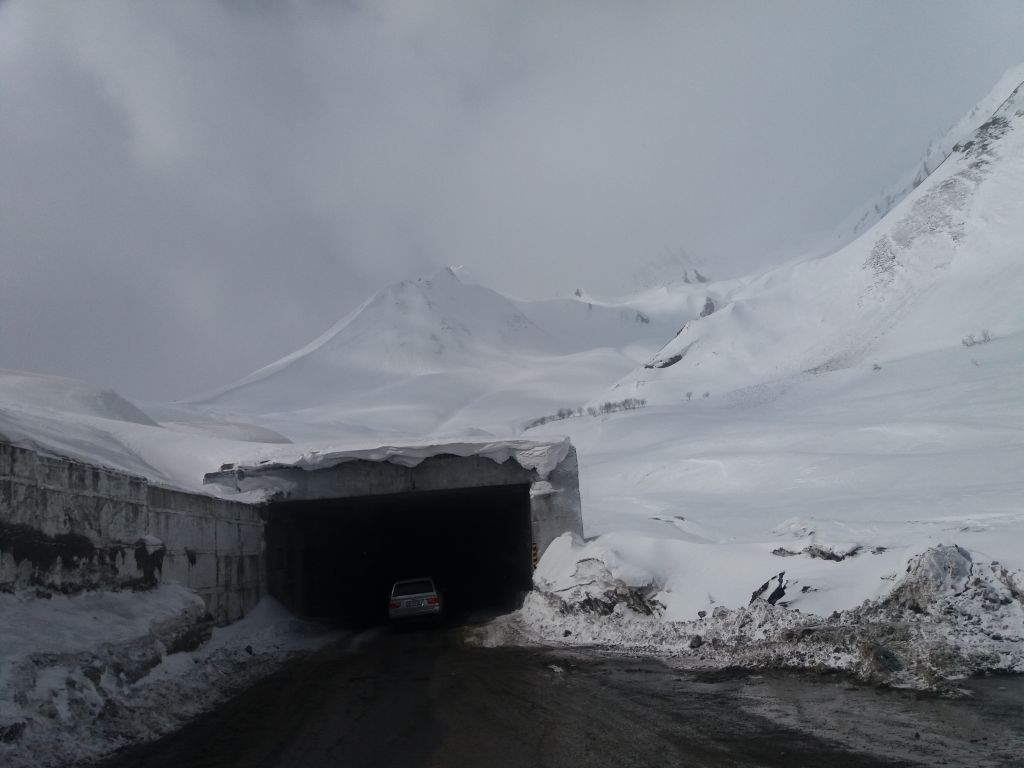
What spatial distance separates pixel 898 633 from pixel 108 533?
11.8 m

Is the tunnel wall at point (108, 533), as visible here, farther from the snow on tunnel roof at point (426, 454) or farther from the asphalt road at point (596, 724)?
the snow on tunnel roof at point (426, 454)

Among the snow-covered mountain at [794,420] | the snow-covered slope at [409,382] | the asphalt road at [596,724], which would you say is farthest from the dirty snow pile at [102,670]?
the snow-covered slope at [409,382]

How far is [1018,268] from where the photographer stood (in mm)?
67438

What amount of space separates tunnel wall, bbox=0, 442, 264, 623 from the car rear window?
5310mm

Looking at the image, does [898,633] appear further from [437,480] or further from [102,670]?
[437,480]

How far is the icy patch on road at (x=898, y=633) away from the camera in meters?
10.7

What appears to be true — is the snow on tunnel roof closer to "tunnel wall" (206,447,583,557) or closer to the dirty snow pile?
"tunnel wall" (206,447,583,557)

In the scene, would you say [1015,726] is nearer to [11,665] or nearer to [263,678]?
[11,665]

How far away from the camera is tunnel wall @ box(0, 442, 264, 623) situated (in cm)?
1073

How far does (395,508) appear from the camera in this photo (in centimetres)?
3155

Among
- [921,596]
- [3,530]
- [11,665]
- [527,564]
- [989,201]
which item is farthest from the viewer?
[989,201]

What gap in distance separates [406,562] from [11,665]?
113 feet

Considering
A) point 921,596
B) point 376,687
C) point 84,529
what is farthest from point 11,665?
point 921,596

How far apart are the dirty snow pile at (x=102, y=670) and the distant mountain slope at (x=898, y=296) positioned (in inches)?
2295
